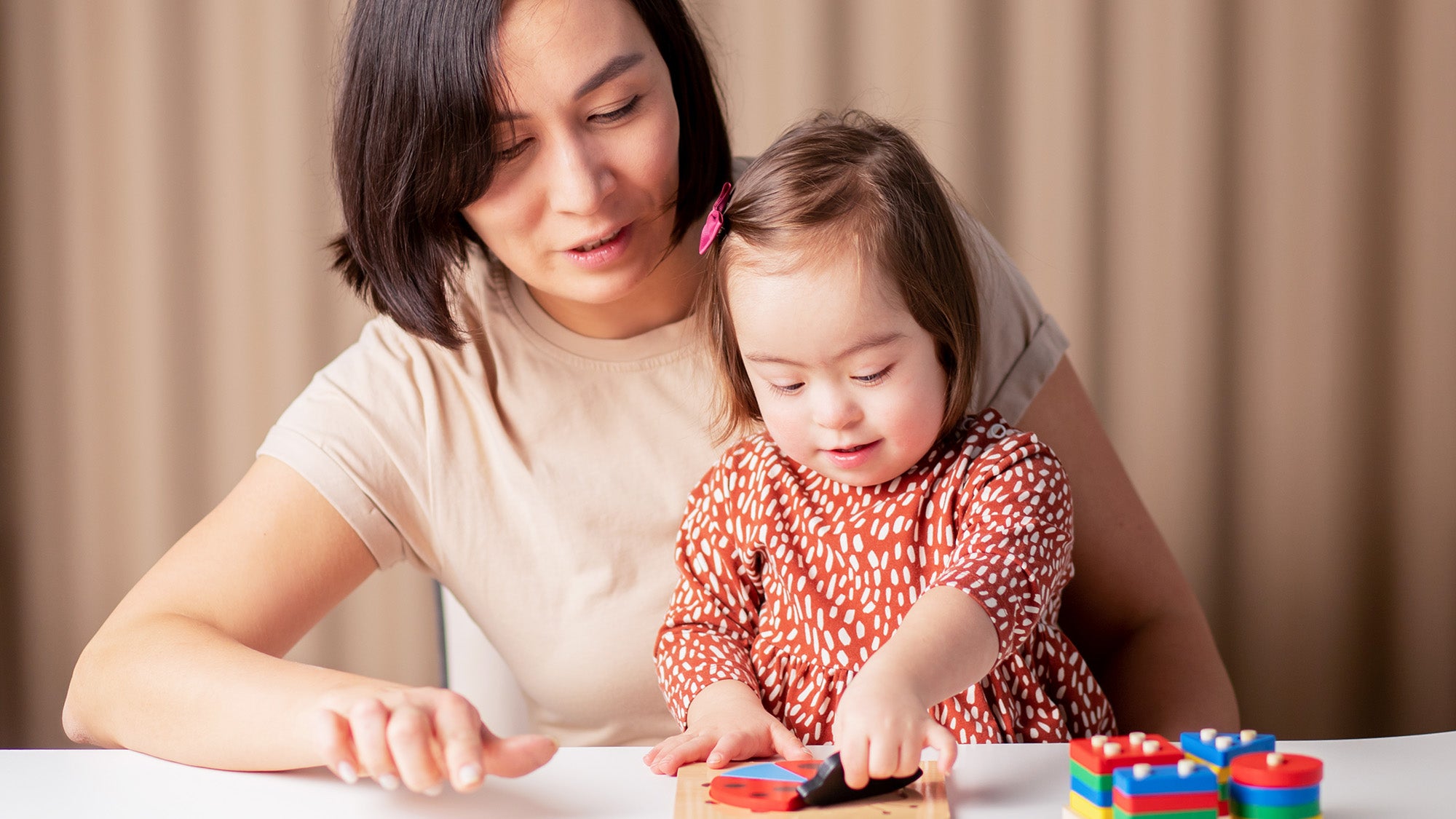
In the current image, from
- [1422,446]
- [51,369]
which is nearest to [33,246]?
[51,369]

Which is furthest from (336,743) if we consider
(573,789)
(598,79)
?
(598,79)

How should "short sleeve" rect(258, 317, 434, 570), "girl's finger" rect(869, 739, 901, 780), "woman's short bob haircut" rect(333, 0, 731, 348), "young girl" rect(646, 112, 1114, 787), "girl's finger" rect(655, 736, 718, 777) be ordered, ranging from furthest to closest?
"short sleeve" rect(258, 317, 434, 570)
"woman's short bob haircut" rect(333, 0, 731, 348)
"young girl" rect(646, 112, 1114, 787)
"girl's finger" rect(655, 736, 718, 777)
"girl's finger" rect(869, 739, 901, 780)

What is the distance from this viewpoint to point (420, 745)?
2.16ft

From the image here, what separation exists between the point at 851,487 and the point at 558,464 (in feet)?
1.11

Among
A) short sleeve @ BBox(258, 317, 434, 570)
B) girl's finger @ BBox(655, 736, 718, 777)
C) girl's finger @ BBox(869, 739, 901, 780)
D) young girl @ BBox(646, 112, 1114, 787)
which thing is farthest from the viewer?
short sleeve @ BBox(258, 317, 434, 570)

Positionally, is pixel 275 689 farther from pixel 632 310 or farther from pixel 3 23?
pixel 3 23

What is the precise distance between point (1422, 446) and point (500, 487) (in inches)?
57.1

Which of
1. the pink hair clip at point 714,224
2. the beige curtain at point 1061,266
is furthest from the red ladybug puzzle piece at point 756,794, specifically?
the beige curtain at point 1061,266

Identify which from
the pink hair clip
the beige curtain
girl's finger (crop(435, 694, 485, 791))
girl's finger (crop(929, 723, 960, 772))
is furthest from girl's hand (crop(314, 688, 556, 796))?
the beige curtain

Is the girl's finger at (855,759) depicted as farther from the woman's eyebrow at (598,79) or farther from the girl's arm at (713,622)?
the woman's eyebrow at (598,79)

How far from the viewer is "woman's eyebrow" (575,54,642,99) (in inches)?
37.8

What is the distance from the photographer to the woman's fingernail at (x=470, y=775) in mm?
642

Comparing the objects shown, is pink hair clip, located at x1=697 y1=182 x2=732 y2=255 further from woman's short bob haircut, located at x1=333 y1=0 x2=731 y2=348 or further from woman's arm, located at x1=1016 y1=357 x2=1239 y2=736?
woman's arm, located at x1=1016 y1=357 x2=1239 y2=736

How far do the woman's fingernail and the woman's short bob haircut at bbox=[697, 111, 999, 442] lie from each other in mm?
422
